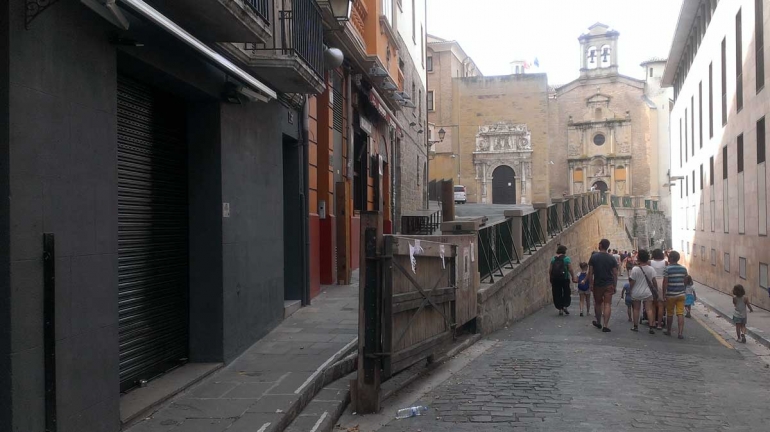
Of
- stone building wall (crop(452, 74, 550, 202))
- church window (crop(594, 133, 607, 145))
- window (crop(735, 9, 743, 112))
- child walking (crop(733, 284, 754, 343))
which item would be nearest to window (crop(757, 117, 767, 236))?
window (crop(735, 9, 743, 112))

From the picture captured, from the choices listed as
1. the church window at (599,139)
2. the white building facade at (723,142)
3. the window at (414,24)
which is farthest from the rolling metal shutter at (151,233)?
the church window at (599,139)

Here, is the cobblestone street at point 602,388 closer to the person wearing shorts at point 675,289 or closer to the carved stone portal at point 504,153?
the person wearing shorts at point 675,289

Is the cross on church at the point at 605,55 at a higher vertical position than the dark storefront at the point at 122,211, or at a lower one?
higher

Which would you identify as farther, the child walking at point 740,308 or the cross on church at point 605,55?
the cross on church at point 605,55

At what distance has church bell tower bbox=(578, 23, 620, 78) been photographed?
202 feet

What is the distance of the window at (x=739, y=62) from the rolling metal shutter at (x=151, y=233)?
60.0 ft

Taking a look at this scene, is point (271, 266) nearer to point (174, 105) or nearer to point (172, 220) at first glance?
point (172, 220)

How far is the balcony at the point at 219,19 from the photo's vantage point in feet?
18.7

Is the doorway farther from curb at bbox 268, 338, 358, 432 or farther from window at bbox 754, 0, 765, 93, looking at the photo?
window at bbox 754, 0, 765, 93

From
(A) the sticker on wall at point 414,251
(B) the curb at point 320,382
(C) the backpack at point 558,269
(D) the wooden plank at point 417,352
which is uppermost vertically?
(A) the sticker on wall at point 414,251

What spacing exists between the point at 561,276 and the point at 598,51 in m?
53.3

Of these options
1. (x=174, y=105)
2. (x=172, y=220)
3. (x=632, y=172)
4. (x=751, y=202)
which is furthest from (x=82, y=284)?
(x=632, y=172)

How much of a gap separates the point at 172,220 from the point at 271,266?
7.03 feet

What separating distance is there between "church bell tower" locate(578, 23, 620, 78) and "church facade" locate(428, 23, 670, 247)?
0.29 ft
